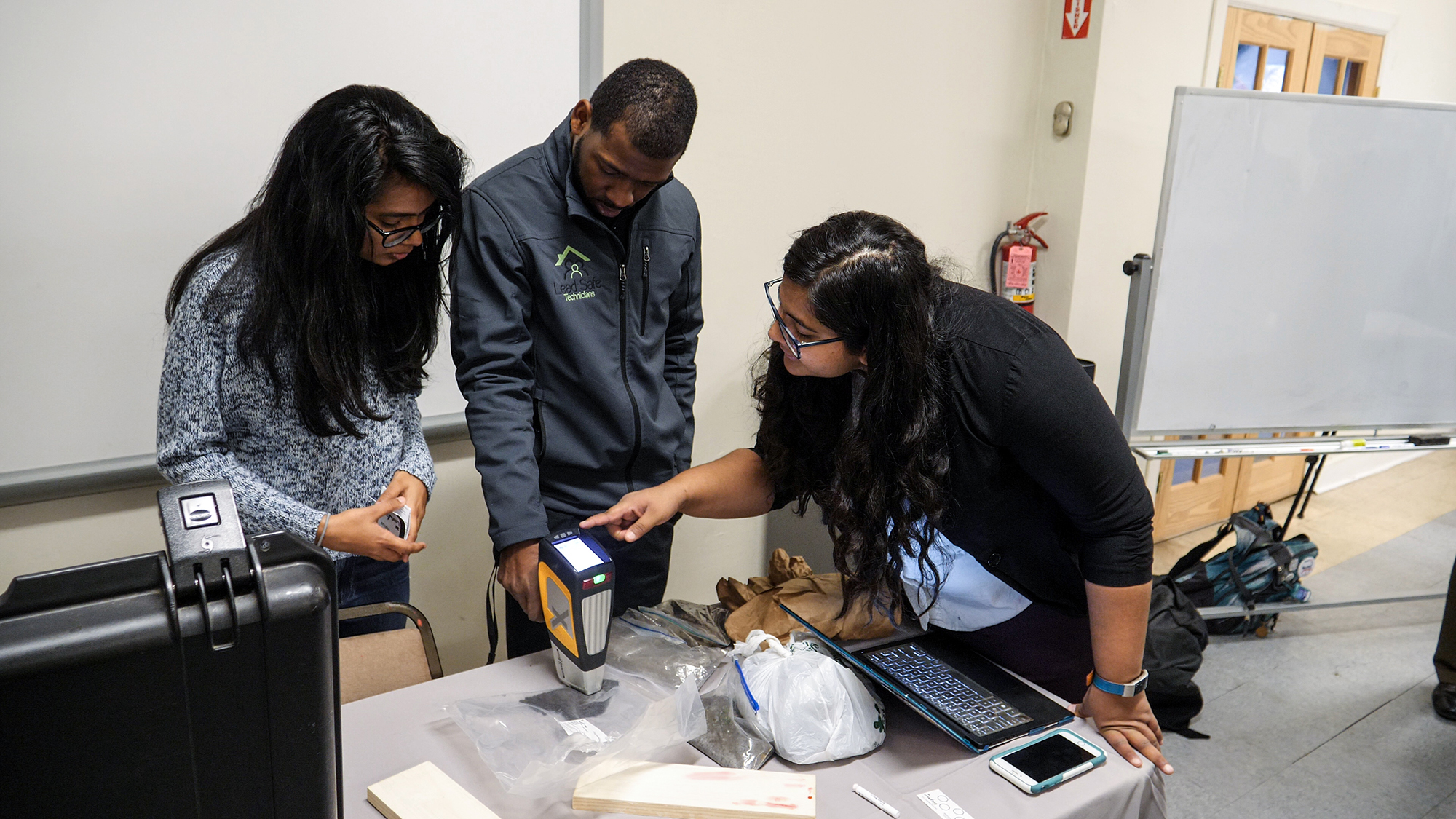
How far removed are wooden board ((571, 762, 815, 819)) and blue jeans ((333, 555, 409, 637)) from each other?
0.63m

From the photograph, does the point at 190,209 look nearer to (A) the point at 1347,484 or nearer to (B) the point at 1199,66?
(B) the point at 1199,66

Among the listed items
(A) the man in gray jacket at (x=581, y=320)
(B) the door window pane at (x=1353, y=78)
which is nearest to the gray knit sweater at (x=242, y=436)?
(A) the man in gray jacket at (x=581, y=320)

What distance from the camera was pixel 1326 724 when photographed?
2.45m

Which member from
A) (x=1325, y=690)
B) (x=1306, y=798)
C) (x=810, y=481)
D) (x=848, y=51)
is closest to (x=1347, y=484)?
(x=1325, y=690)

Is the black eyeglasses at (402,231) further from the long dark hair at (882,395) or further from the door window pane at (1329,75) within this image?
the door window pane at (1329,75)

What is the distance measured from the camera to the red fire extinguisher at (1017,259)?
9.71ft

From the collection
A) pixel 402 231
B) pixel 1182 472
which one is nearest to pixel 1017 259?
pixel 1182 472

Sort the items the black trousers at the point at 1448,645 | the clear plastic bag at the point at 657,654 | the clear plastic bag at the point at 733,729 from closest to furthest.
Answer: the clear plastic bag at the point at 733,729
the clear plastic bag at the point at 657,654
the black trousers at the point at 1448,645

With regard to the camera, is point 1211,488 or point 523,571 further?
point 1211,488

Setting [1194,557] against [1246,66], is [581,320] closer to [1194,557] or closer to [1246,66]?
[1194,557]

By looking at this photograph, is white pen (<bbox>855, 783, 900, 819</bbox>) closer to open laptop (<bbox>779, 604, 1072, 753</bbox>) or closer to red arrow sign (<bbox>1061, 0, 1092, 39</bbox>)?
open laptop (<bbox>779, 604, 1072, 753</bbox>)

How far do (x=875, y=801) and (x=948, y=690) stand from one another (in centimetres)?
21

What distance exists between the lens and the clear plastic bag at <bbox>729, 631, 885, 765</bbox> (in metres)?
1.00

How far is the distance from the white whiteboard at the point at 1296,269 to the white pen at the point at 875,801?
6.20 ft
